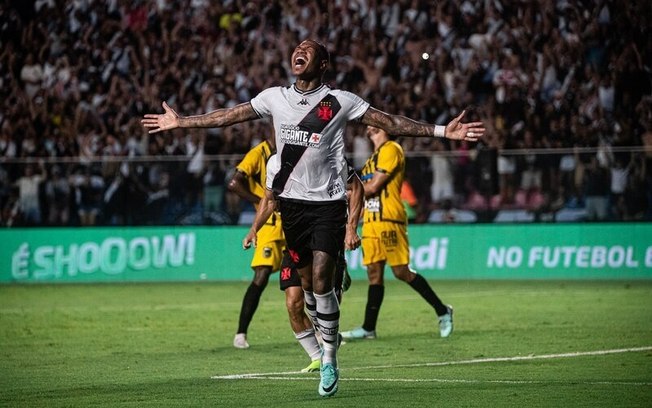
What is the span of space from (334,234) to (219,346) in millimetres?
4304

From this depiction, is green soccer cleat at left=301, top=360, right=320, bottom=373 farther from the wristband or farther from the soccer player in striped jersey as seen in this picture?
the wristband

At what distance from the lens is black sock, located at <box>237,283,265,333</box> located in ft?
45.5

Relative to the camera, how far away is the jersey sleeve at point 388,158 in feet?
47.8

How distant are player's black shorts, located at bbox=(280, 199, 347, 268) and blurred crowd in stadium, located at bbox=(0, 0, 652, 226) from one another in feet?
48.3

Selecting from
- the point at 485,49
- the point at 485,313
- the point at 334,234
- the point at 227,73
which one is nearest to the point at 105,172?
the point at 227,73

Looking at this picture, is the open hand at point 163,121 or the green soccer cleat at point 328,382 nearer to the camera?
the green soccer cleat at point 328,382

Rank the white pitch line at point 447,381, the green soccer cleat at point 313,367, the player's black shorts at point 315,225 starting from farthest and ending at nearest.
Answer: the green soccer cleat at point 313,367 < the white pitch line at point 447,381 < the player's black shorts at point 315,225

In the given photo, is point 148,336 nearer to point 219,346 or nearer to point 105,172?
point 219,346

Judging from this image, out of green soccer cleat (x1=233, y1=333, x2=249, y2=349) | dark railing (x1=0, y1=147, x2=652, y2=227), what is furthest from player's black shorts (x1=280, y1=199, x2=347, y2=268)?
dark railing (x1=0, y1=147, x2=652, y2=227)

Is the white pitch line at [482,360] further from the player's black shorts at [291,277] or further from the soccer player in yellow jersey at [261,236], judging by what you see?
the soccer player in yellow jersey at [261,236]

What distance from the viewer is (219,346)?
45.6ft

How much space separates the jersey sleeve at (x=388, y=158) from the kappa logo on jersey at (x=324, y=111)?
4699 mm

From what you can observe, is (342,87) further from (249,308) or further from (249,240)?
(249,240)

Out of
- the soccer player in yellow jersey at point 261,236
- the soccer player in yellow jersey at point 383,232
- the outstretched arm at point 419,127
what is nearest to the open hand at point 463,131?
the outstretched arm at point 419,127
